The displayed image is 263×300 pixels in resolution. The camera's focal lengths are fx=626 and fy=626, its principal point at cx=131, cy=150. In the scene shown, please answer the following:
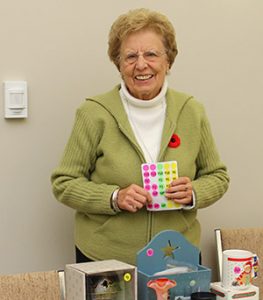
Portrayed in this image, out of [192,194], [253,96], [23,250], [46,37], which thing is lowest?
[23,250]

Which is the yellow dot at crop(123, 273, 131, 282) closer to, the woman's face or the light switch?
the woman's face

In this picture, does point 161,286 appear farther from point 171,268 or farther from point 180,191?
point 180,191

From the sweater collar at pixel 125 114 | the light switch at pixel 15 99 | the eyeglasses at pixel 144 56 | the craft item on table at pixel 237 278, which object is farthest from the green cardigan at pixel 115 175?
the craft item on table at pixel 237 278

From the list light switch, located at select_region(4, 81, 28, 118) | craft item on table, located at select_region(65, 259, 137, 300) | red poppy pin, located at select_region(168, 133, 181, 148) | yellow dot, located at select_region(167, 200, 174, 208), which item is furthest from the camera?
light switch, located at select_region(4, 81, 28, 118)

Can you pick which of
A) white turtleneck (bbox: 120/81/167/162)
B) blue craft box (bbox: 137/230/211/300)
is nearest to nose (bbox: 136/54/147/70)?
white turtleneck (bbox: 120/81/167/162)

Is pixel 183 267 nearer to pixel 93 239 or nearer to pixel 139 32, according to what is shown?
pixel 93 239

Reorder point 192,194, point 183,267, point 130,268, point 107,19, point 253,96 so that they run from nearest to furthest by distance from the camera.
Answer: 1. point 130,268
2. point 183,267
3. point 192,194
4. point 107,19
5. point 253,96

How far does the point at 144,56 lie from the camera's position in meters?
2.06

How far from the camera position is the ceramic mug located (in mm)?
1586

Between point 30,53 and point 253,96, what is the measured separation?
1028 mm

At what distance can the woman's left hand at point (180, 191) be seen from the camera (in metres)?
1.94

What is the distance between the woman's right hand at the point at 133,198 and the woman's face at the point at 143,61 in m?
0.35

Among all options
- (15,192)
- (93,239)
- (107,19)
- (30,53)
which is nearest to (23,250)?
(15,192)

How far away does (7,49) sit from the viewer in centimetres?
232
